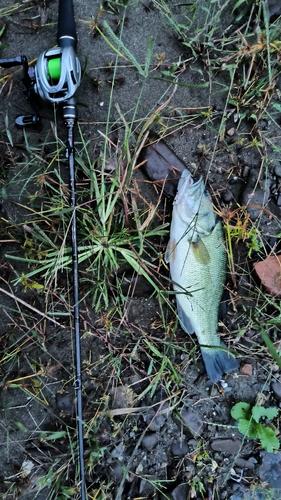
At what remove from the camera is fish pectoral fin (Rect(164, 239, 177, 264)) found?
2.69m

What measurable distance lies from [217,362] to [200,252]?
2.32 ft

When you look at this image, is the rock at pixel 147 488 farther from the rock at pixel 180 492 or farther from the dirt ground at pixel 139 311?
the rock at pixel 180 492

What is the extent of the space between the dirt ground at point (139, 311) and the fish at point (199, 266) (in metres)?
0.12

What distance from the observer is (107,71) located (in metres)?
2.88

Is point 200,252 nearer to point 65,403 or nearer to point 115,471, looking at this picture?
point 65,403

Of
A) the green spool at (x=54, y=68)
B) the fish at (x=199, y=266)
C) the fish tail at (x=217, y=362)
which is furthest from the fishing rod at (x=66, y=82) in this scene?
the fish tail at (x=217, y=362)

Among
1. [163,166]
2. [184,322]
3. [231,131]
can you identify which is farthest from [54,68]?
[184,322]

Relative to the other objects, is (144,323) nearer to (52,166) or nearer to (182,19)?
(52,166)

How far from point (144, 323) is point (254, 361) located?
2.51ft

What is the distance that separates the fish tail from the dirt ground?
87 mm

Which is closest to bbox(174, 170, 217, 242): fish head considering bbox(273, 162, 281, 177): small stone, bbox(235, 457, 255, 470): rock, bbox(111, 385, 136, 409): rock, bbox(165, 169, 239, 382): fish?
bbox(165, 169, 239, 382): fish

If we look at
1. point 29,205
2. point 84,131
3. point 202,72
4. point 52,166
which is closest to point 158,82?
point 202,72

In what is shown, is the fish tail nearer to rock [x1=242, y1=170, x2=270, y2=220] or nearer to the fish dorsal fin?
the fish dorsal fin

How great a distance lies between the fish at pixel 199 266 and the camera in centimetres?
Result: 267
